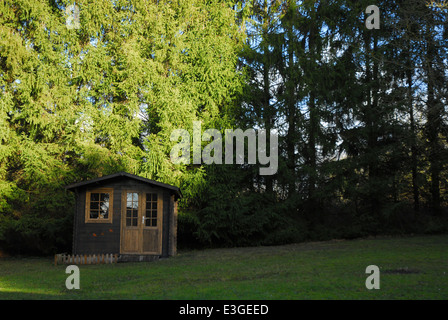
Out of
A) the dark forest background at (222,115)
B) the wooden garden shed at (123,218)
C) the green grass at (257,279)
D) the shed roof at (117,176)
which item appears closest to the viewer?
the green grass at (257,279)

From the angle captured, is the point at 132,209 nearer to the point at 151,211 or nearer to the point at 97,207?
the point at 151,211

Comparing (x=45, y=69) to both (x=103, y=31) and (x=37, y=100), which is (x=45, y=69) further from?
(x=103, y=31)

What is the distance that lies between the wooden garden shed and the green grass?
1.80m

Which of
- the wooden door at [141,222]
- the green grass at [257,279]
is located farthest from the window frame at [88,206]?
the green grass at [257,279]

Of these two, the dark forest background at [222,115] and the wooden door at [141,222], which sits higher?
the dark forest background at [222,115]

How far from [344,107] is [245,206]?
751cm

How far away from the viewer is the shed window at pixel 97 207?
14.6m

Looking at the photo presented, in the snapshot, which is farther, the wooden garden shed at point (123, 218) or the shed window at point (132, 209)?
the shed window at point (132, 209)

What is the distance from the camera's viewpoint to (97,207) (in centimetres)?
1473

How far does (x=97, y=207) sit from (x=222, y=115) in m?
8.34

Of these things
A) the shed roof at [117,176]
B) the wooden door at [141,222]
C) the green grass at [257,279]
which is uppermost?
the shed roof at [117,176]

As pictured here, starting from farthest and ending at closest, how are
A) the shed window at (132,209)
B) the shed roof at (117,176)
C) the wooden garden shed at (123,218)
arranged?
the shed window at (132,209) < the wooden garden shed at (123,218) < the shed roof at (117,176)

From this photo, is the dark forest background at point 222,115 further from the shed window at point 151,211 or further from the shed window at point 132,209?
the shed window at point 132,209

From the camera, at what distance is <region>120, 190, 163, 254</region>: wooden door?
1462 cm
